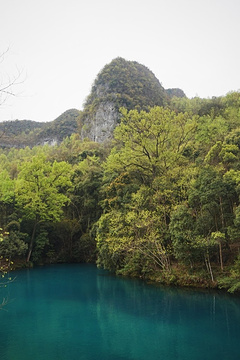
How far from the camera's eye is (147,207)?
2097cm

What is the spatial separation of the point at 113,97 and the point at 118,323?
59.4m

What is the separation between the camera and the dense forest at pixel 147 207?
651 inches

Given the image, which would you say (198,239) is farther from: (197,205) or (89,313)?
(89,313)

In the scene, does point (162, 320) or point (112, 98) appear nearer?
point (162, 320)

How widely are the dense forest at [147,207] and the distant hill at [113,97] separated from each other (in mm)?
30288

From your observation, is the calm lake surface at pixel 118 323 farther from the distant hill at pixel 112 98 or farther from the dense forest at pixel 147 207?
the distant hill at pixel 112 98

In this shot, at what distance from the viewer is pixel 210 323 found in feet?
38.3

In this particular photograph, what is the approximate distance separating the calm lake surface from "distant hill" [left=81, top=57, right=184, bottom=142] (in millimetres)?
45679

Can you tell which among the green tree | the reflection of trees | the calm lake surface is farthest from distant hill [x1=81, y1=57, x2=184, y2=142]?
the reflection of trees

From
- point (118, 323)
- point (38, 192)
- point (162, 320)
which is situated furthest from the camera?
point (38, 192)

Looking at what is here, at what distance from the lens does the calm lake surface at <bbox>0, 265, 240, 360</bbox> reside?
9.16 meters

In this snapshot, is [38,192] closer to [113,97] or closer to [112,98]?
[112,98]

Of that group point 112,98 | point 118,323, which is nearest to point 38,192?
point 118,323

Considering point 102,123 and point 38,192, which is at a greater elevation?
point 102,123
